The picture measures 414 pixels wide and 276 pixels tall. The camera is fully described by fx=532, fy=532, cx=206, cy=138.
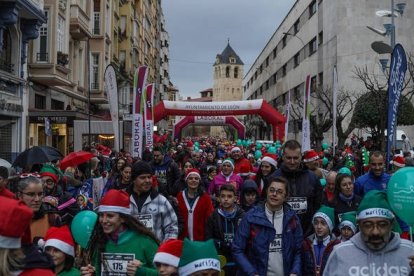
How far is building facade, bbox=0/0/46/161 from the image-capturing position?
65.8ft

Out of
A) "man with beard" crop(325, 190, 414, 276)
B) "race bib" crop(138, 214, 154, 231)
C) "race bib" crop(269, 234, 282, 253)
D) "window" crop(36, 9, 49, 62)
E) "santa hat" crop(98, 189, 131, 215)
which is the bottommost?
"race bib" crop(269, 234, 282, 253)

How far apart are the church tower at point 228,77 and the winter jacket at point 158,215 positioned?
5900 inches

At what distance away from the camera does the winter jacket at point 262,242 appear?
191 inches

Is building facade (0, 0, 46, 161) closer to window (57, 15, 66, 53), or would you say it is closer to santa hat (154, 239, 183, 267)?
window (57, 15, 66, 53)

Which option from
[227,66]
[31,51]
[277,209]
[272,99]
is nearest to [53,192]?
[277,209]

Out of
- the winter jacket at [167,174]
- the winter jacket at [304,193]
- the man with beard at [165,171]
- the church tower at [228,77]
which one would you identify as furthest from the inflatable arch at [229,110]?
the church tower at [228,77]

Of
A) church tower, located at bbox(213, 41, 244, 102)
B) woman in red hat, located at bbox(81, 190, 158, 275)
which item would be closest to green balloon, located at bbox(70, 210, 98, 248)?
woman in red hat, located at bbox(81, 190, 158, 275)

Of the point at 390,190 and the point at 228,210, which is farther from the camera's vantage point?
the point at 228,210

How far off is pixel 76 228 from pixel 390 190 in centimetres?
275

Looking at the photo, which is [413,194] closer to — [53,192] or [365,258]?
[365,258]

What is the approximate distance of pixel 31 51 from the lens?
23.6 meters

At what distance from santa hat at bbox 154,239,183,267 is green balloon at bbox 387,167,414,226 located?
1.57 meters

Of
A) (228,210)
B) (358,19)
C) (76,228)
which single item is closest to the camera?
(76,228)

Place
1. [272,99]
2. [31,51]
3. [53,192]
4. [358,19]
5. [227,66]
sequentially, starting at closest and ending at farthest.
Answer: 1. [53,192]
2. [31,51]
3. [358,19]
4. [272,99]
5. [227,66]
